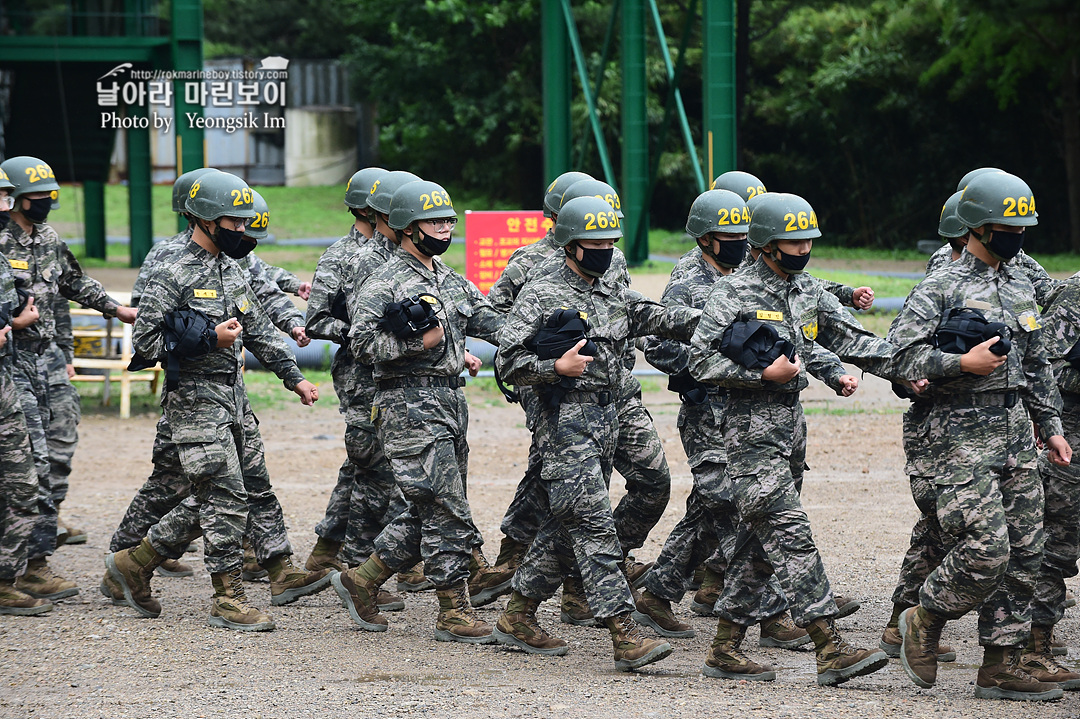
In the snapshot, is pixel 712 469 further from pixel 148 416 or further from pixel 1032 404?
pixel 148 416

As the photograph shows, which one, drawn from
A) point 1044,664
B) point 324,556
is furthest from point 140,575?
point 1044,664

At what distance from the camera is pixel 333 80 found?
4100 cm

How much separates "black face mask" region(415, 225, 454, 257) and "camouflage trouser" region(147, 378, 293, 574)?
1.27m

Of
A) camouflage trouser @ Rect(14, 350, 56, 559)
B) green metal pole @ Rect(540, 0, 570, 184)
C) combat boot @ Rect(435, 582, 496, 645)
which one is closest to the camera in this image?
combat boot @ Rect(435, 582, 496, 645)

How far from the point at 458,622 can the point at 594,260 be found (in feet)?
6.29

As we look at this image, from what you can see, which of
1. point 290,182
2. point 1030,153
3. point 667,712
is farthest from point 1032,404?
point 290,182

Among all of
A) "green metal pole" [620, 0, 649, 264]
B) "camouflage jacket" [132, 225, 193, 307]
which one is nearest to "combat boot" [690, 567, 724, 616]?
"camouflage jacket" [132, 225, 193, 307]

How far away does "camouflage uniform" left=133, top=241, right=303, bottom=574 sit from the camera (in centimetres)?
673

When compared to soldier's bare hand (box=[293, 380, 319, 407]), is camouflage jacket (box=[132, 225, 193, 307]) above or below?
above

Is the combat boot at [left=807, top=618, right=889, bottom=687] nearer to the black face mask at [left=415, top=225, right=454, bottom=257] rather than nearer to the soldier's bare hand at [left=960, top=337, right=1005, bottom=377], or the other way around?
the soldier's bare hand at [left=960, top=337, right=1005, bottom=377]

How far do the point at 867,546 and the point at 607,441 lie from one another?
2770mm

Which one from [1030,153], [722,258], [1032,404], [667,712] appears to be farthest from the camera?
[1030,153]

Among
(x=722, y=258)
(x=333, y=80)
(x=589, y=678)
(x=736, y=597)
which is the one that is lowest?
(x=589, y=678)

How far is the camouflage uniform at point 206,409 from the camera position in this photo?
22.1 ft
